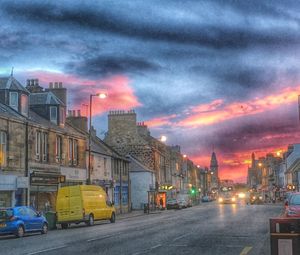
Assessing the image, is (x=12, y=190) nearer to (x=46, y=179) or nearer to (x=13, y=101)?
(x=46, y=179)

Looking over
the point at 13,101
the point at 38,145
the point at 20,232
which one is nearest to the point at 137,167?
the point at 38,145

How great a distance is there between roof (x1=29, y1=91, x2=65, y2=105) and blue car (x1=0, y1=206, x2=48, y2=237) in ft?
62.9

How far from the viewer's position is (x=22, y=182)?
1529 inches

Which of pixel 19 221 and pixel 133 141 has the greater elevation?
pixel 133 141

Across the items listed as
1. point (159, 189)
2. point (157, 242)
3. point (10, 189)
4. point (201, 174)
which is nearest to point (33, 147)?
point (10, 189)

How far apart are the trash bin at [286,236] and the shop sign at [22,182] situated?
31.3 meters

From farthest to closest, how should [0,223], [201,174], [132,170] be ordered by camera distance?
1. [201,174]
2. [132,170]
3. [0,223]

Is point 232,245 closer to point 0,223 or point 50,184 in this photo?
point 0,223

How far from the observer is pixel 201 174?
180625 mm

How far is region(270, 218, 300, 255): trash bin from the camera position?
912 cm

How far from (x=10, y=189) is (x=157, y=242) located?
1976cm

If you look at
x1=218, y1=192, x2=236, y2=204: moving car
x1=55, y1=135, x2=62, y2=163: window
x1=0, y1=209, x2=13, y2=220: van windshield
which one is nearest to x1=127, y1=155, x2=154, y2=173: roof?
x1=55, y1=135, x2=62, y2=163: window

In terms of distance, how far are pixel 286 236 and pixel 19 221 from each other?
20.5m

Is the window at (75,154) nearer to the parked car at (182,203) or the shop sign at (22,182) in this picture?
the shop sign at (22,182)
